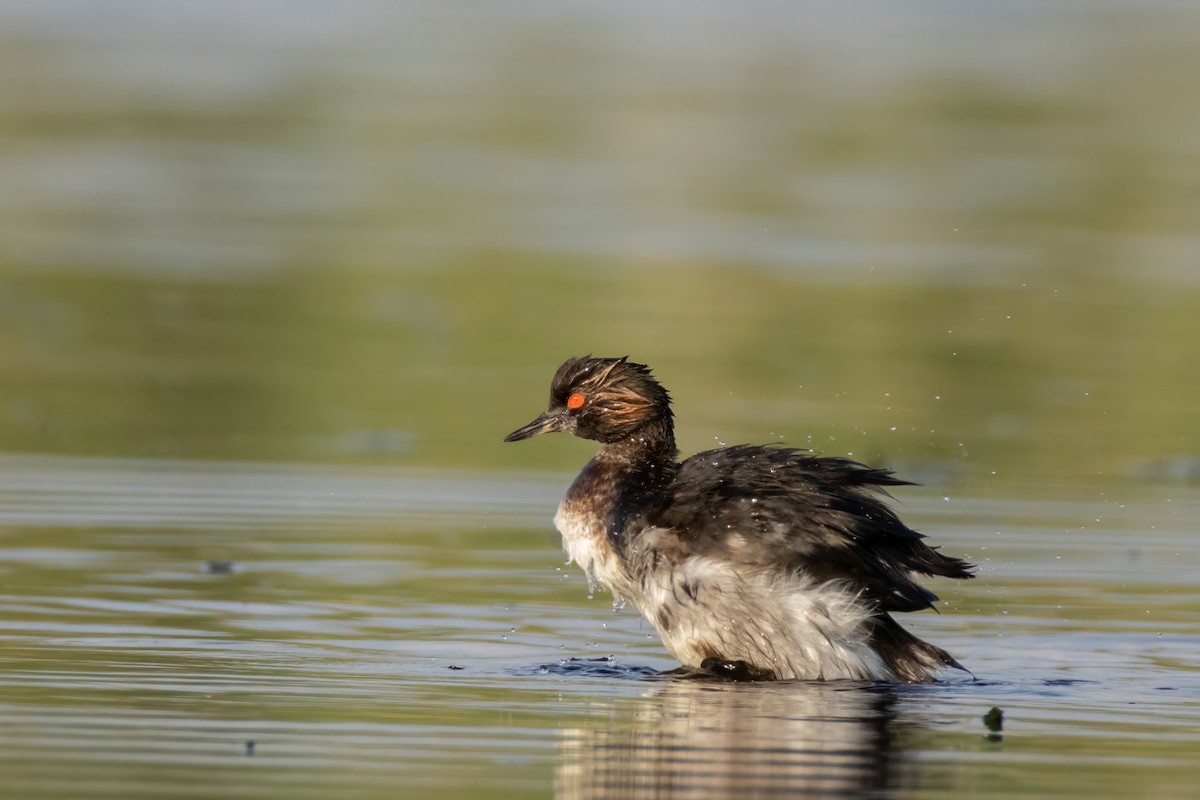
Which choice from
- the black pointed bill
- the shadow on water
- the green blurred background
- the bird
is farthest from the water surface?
the green blurred background

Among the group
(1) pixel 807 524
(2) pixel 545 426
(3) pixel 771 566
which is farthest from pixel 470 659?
(2) pixel 545 426

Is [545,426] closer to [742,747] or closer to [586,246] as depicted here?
[742,747]

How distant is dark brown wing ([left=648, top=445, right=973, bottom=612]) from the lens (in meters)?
8.32

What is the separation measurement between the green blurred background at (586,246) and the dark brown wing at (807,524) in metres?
3.63

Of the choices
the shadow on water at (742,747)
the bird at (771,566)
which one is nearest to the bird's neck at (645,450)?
the bird at (771,566)

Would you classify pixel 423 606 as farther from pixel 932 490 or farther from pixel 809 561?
pixel 932 490

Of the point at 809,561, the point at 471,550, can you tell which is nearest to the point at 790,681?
the point at 809,561

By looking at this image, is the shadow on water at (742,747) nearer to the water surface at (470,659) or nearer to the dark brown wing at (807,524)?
the water surface at (470,659)

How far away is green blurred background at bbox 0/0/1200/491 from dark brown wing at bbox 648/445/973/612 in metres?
3.63

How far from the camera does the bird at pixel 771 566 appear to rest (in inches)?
325

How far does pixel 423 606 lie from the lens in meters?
9.17

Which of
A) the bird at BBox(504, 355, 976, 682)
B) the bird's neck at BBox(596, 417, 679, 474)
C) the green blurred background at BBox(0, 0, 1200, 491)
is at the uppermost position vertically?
the green blurred background at BBox(0, 0, 1200, 491)

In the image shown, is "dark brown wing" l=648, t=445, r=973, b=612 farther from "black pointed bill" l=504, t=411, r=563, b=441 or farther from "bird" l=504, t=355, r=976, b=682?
"black pointed bill" l=504, t=411, r=563, b=441

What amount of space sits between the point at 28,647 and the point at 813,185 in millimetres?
17396
